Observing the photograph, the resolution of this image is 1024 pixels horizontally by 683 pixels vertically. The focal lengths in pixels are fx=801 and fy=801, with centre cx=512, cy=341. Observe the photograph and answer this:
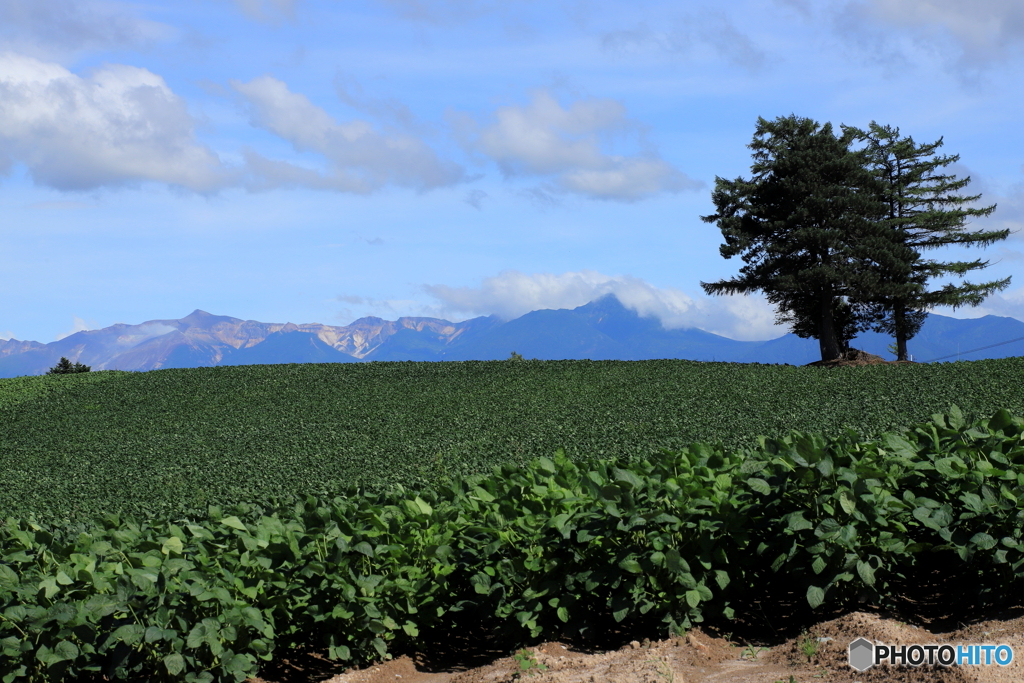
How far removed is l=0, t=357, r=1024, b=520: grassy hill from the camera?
880cm

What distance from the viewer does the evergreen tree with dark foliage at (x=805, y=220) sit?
20.1m

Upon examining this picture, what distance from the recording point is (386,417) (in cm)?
1172

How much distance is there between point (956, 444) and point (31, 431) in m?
12.9

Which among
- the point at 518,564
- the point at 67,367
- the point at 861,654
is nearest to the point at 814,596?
the point at 861,654

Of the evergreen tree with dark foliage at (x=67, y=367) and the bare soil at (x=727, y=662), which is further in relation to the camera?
the evergreen tree with dark foliage at (x=67, y=367)

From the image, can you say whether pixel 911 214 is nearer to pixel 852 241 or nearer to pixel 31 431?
pixel 852 241

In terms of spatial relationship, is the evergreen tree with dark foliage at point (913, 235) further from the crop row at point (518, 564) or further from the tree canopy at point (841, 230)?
the crop row at point (518, 564)

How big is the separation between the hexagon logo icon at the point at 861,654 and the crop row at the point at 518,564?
0.22m

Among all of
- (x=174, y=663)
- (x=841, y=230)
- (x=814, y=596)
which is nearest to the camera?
(x=174, y=663)

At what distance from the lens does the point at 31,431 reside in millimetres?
12406

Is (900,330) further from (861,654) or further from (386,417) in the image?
(861,654)

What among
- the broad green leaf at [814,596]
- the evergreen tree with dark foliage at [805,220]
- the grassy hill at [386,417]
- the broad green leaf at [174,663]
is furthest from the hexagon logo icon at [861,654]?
the evergreen tree with dark foliage at [805,220]

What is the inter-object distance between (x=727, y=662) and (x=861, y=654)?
19.3 inches

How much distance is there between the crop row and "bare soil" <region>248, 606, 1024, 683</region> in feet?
0.35
